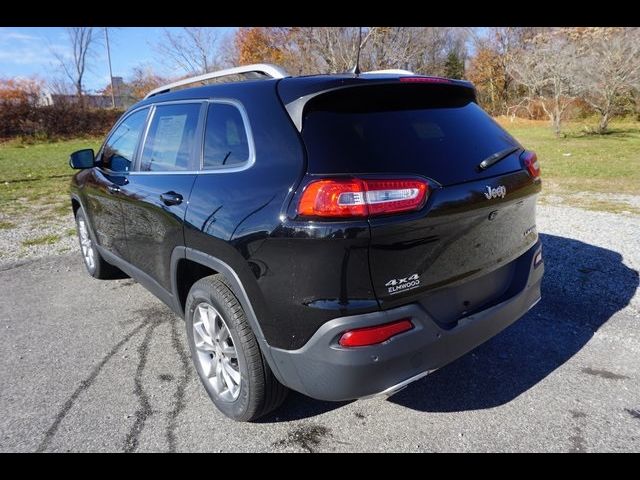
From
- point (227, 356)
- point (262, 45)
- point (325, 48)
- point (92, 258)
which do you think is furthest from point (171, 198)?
point (262, 45)

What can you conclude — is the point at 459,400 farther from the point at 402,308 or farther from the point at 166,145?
the point at 166,145

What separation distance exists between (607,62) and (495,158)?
21094 millimetres

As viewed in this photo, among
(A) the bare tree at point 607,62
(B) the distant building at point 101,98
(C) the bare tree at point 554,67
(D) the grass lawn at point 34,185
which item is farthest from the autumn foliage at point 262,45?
(A) the bare tree at point 607,62

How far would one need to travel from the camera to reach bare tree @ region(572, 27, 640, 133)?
18.1m

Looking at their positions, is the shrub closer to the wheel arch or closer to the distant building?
the distant building

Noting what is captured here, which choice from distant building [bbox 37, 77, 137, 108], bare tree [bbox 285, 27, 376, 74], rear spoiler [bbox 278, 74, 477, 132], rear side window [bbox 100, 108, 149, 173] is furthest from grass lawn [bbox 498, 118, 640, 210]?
distant building [bbox 37, 77, 137, 108]

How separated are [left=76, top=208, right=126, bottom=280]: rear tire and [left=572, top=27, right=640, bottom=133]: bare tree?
20023 millimetres

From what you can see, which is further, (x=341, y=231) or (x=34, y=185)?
(x=34, y=185)

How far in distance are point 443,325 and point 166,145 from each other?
2.11 m

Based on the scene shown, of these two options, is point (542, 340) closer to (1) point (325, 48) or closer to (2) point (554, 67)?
(1) point (325, 48)

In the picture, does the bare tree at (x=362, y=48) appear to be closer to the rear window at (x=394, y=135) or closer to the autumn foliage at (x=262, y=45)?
the autumn foliage at (x=262, y=45)

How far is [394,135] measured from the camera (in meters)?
2.10
